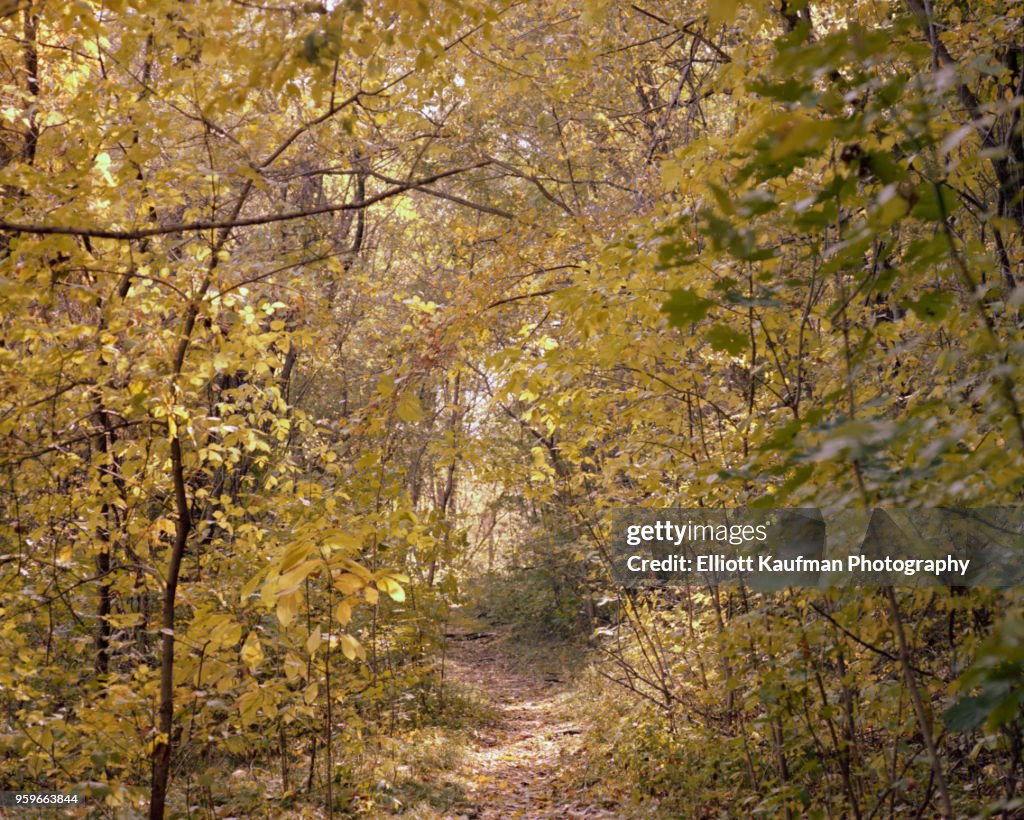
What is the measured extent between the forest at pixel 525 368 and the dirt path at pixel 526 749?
0.09 meters

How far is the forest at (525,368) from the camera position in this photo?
1.87 m

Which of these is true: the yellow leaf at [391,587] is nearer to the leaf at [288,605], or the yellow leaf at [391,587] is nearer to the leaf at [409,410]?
the leaf at [288,605]

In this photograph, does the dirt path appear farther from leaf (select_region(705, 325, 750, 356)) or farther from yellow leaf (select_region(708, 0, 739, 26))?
yellow leaf (select_region(708, 0, 739, 26))

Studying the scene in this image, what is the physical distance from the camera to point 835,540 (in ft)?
9.03

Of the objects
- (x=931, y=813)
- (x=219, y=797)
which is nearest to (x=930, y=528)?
(x=931, y=813)

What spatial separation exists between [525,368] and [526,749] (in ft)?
19.8

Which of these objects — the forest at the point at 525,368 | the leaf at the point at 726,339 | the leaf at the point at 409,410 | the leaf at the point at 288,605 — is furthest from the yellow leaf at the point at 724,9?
the leaf at the point at 409,410

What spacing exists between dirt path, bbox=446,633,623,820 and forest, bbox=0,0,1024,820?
0.29ft

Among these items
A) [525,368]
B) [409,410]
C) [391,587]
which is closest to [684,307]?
[391,587]

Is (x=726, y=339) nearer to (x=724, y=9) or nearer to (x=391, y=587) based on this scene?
(x=724, y=9)

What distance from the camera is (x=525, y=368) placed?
4.47 m

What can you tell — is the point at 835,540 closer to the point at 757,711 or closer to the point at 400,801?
the point at 757,711

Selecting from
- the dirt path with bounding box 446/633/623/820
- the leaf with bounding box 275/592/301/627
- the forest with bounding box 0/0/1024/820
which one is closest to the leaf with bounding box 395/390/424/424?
the forest with bounding box 0/0/1024/820

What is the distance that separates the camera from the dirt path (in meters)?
6.42
